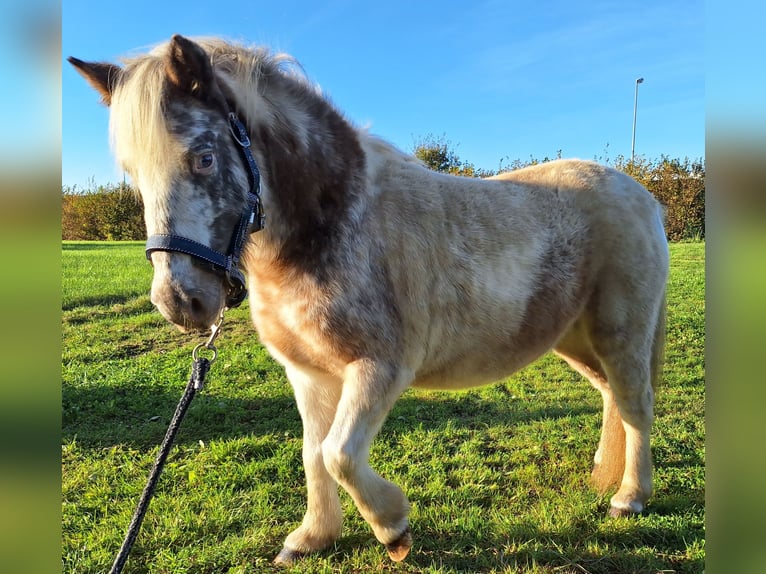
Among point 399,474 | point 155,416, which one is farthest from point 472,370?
point 155,416

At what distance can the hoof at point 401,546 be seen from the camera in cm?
246

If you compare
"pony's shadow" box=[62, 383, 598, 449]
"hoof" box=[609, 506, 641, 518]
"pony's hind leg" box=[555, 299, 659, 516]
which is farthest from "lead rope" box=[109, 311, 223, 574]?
"hoof" box=[609, 506, 641, 518]

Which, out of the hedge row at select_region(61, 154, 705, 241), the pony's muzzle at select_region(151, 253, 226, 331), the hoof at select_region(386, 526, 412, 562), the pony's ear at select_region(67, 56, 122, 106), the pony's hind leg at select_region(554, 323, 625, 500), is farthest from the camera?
the hedge row at select_region(61, 154, 705, 241)

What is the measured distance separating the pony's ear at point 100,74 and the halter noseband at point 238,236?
64cm

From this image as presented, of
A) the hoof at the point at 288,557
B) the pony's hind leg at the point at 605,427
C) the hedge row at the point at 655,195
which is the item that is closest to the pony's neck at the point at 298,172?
the hoof at the point at 288,557

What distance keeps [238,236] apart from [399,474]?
95.5 inches

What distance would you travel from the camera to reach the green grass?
109 inches

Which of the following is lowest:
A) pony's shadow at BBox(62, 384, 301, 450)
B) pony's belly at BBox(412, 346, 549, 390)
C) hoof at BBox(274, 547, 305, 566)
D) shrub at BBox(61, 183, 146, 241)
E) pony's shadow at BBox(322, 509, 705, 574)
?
hoof at BBox(274, 547, 305, 566)

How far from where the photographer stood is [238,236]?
196 centimetres

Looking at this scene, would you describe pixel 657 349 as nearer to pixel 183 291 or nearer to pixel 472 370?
pixel 472 370

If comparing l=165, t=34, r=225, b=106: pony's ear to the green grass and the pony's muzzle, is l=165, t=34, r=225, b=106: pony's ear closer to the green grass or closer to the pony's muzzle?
the pony's muzzle

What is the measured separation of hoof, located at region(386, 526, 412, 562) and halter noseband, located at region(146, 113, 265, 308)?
4.78 feet

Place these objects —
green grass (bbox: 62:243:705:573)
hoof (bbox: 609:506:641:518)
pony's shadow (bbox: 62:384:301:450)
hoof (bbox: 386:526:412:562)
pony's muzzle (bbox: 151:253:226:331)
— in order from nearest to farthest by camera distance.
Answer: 1. pony's muzzle (bbox: 151:253:226:331)
2. hoof (bbox: 386:526:412:562)
3. green grass (bbox: 62:243:705:573)
4. hoof (bbox: 609:506:641:518)
5. pony's shadow (bbox: 62:384:301:450)
